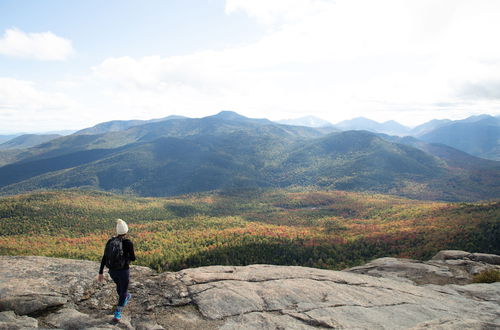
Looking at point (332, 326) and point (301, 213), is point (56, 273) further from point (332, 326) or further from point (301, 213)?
point (301, 213)

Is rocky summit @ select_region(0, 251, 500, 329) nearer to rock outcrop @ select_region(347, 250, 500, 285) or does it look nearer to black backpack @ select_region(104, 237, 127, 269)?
black backpack @ select_region(104, 237, 127, 269)

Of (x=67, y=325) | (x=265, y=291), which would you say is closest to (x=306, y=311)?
(x=265, y=291)

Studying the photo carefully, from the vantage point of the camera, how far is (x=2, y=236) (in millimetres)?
101500

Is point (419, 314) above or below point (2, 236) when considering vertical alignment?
above

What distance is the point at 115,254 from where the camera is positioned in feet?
42.9

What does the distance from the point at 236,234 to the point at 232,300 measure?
92765 millimetres

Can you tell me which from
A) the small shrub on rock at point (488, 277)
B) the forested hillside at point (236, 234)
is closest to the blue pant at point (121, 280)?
the small shrub on rock at point (488, 277)

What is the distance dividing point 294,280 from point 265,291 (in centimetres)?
284

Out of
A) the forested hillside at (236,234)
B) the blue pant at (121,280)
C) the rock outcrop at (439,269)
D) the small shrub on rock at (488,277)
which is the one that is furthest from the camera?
the forested hillside at (236,234)

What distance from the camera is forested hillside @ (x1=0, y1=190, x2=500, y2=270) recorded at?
73938 millimetres

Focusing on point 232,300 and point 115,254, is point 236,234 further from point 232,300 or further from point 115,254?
point 115,254

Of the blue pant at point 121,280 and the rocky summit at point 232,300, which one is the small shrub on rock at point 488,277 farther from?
the blue pant at point 121,280

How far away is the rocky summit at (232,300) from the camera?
13070mm

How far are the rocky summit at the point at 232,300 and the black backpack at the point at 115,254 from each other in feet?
7.66
